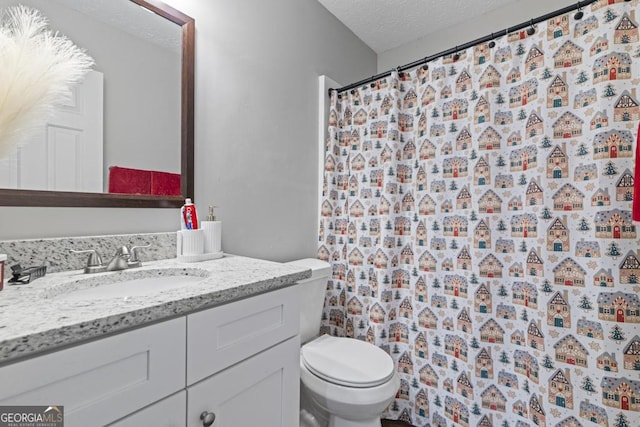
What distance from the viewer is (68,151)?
2.96 ft

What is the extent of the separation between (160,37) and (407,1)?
153 centimetres

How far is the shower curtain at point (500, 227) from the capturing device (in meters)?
1.04

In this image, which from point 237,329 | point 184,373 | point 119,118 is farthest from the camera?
point 119,118

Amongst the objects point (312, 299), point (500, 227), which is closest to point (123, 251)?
point (312, 299)

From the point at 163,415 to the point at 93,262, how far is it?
0.55 meters

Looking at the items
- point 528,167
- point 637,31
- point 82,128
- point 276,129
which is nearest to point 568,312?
point 528,167

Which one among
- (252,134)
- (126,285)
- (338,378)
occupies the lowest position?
(338,378)

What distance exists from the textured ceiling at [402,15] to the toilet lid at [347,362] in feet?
6.85

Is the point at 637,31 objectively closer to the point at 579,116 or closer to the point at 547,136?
the point at 579,116

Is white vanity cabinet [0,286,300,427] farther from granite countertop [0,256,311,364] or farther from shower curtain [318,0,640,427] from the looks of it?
shower curtain [318,0,640,427]

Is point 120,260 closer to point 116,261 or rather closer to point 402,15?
point 116,261

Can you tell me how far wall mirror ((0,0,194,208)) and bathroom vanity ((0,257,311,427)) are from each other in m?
0.28

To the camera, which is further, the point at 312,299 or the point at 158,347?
the point at 312,299

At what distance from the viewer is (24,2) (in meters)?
0.84
